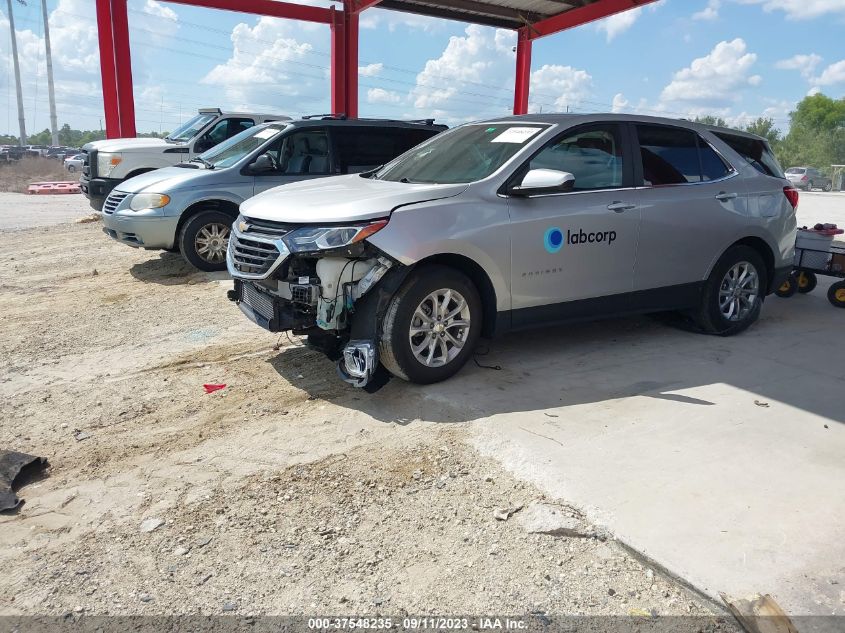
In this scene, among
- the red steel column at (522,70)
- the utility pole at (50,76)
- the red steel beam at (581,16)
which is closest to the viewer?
the red steel beam at (581,16)

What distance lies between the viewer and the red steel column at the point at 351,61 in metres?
17.0

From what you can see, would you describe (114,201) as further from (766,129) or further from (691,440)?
(766,129)

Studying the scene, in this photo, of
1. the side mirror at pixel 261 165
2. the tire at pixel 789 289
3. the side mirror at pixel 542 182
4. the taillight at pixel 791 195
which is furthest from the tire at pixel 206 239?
the tire at pixel 789 289

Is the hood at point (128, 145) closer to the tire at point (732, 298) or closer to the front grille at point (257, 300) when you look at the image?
the front grille at point (257, 300)

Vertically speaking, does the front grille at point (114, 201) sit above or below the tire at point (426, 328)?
above

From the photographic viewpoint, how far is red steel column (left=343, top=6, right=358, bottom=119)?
669 inches

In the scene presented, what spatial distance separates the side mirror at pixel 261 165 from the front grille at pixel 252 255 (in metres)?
3.66

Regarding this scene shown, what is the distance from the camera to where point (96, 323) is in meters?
6.56

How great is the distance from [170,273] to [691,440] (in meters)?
6.76

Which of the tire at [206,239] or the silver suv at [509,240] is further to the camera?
the tire at [206,239]

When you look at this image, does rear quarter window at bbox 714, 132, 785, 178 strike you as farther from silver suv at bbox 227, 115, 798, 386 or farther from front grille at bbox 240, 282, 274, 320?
front grille at bbox 240, 282, 274, 320

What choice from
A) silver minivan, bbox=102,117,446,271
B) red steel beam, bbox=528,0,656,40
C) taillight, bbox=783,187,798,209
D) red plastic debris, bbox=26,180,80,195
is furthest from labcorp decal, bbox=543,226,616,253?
red plastic debris, bbox=26,180,80,195

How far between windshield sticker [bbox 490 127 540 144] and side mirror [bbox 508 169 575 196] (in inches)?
18.5

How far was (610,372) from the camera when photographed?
17.1 feet
